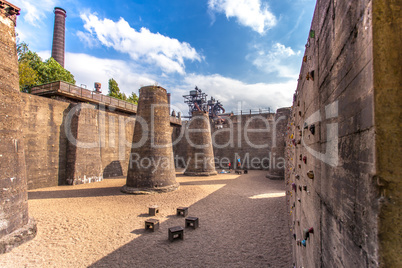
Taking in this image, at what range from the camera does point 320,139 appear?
2.28 m

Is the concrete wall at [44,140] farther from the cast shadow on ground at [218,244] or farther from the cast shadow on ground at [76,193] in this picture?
the cast shadow on ground at [218,244]

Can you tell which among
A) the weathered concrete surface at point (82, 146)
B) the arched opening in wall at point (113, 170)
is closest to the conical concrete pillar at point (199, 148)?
the arched opening in wall at point (113, 170)

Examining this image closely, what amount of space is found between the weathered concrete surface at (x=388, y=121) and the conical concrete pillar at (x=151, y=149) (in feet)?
39.5

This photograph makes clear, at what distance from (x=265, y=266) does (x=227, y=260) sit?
0.93 m

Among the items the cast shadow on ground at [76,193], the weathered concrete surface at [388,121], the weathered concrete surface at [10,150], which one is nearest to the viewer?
the weathered concrete surface at [388,121]

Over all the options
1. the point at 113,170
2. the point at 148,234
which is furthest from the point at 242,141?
the point at 148,234

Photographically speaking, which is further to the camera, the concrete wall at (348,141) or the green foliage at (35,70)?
the green foliage at (35,70)

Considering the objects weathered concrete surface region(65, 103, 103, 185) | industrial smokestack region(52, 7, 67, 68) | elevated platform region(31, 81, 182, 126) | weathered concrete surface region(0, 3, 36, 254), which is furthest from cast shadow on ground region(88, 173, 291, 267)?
industrial smokestack region(52, 7, 67, 68)

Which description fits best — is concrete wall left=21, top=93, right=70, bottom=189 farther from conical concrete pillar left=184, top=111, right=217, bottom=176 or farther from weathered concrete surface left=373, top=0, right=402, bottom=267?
weathered concrete surface left=373, top=0, right=402, bottom=267

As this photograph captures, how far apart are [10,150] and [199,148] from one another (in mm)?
15259

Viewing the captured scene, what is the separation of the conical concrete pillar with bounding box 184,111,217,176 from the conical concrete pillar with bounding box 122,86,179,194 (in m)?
6.95

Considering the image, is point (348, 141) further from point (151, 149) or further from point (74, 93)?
point (74, 93)

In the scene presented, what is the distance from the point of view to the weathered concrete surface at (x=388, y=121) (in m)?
1.04

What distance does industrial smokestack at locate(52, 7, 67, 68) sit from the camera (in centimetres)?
3262
